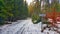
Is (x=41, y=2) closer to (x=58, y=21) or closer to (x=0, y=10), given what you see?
(x=58, y=21)

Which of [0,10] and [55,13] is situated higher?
[55,13]

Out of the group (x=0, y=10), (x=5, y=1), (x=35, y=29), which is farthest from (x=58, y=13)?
(x=5, y=1)

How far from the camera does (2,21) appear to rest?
578cm

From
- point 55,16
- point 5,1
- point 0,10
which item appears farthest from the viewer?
point 5,1

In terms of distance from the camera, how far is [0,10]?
5516 millimetres

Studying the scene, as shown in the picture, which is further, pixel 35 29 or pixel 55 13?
pixel 35 29

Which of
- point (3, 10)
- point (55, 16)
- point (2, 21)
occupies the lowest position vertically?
point (2, 21)

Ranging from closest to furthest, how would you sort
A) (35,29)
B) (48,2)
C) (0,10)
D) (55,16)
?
(55,16) < (48,2) < (35,29) < (0,10)

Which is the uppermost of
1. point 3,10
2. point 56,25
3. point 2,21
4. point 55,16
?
point 55,16

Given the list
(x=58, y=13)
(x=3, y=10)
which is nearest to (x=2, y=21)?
(x=3, y=10)

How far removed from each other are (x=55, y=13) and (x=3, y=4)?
166 inches

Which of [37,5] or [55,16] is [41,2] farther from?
[55,16]

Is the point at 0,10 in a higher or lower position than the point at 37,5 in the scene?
lower

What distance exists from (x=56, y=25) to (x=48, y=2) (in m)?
0.55
